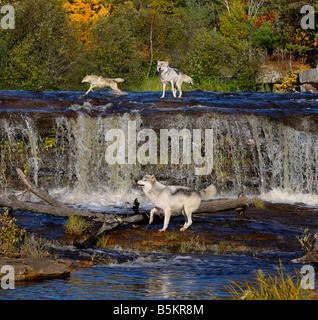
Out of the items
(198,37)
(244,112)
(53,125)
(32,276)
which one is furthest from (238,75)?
(32,276)

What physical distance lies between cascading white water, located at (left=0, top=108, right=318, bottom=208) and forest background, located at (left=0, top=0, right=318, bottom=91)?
53.3ft

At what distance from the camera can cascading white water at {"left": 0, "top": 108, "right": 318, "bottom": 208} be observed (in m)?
22.2

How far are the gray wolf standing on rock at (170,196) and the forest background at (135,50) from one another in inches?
1023

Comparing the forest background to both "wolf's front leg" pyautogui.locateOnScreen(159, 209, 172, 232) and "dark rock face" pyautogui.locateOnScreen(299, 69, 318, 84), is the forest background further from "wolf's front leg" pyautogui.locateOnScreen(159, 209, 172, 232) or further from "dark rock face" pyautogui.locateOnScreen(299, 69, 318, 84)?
"wolf's front leg" pyautogui.locateOnScreen(159, 209, 172, 232)

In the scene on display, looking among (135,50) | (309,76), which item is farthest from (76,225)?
(135,50)

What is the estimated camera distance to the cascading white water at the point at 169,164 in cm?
2220

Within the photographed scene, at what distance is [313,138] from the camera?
2356cm

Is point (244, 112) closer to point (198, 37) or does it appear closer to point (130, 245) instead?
point (130, 245)

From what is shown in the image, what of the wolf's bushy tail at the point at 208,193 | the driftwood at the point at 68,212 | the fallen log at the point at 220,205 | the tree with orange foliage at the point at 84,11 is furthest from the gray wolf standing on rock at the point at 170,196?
the tree with orange foliage at the point at 84,11

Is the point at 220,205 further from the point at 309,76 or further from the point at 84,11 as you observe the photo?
the point at 84,11

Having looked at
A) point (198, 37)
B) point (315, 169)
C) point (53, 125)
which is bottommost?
point (315, 169)

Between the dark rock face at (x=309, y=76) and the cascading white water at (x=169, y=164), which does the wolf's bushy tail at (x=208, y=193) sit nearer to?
the cascading white water at (x=169, y=164)

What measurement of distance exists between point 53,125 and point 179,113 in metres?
4.88
